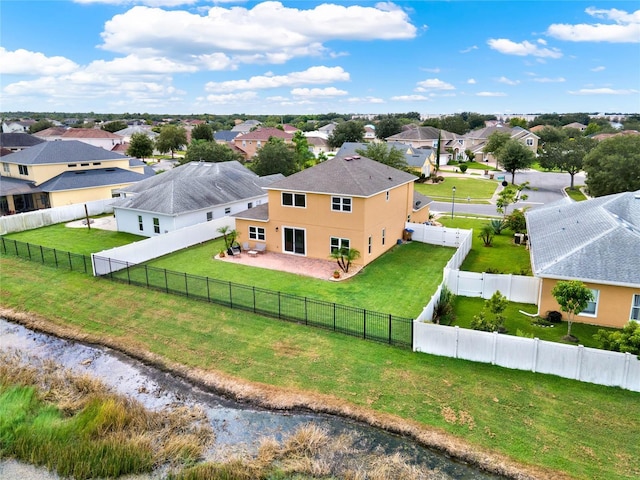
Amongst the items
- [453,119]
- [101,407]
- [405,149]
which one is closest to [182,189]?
[101,407]

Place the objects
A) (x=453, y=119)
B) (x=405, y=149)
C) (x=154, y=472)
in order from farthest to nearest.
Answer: (x=453, y=119)
(x=405, y=149)
(x=154, y=472)

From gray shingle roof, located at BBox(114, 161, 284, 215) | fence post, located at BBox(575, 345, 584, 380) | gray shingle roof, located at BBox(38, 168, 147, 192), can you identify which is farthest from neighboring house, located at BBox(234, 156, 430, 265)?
gray shingle roof, located at BBox(38, 168, 147, 192)

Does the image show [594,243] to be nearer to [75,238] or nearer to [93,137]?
[75,238]

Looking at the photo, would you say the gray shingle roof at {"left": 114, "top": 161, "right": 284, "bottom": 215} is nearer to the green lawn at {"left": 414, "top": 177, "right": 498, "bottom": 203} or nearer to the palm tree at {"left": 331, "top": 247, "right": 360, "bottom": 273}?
the palm tree at {"left": 331, "top": 247, "right": 360, "bottom": 273}

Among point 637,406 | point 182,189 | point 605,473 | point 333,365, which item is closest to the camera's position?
point 605,473

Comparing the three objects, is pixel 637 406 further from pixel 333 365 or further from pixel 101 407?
pixel 101 407

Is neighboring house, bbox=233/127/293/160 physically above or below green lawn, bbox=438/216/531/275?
above
